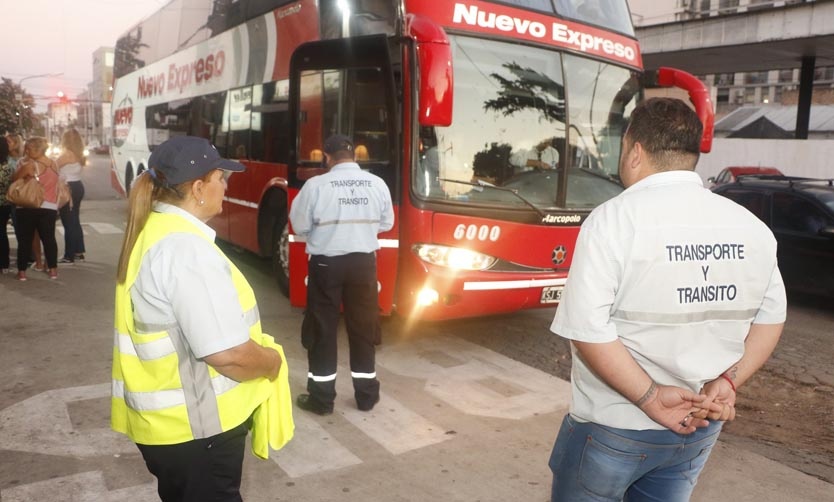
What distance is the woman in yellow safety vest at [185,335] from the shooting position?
212cm

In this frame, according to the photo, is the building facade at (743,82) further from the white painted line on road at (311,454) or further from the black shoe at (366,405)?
the white painted line on road at (311,454)

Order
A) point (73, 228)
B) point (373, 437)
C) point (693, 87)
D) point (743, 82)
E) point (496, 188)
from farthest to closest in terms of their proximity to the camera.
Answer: point (743, 82) → point (73, 228) → point (693, 87) → point (496, 188) → point (373, 437)

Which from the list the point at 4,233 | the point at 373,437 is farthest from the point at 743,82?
the point at 373,437

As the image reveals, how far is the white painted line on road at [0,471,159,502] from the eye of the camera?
3.61 m

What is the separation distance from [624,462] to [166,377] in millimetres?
1417

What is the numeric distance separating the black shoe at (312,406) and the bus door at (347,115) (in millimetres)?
1221

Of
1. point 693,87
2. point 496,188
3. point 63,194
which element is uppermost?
point 693,87

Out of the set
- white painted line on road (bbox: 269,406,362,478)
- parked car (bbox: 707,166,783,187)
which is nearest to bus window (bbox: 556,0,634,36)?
white painted line on road (bbox: 269,406,362,478)

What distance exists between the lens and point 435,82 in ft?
15.4

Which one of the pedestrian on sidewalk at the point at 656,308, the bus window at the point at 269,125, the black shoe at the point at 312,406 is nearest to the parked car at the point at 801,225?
the bus window at the point at 269,125

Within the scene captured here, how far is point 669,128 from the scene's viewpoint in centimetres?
203

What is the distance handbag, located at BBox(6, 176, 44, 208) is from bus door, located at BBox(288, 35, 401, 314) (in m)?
3.83

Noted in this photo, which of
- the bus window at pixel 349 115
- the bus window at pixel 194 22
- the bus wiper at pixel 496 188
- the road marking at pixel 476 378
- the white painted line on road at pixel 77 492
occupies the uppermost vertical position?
the bus window at pixel 194 22

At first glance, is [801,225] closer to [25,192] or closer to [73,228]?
[25,192]
